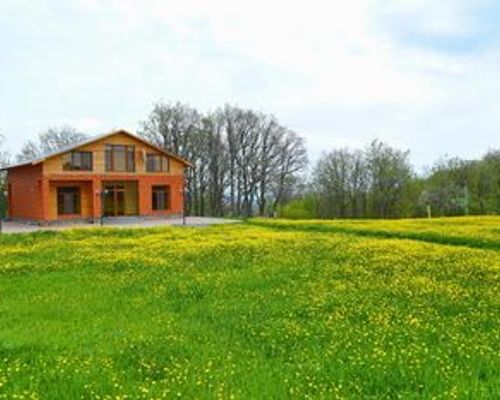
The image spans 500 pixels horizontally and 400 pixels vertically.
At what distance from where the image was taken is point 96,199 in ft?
169

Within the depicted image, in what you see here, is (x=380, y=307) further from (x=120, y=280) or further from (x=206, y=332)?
(x=120, y=280)

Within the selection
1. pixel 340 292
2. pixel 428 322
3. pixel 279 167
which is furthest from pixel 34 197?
pixel 428 322

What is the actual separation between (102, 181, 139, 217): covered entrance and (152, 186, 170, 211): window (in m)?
1.75

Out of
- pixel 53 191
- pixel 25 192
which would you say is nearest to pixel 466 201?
pixel 53 191

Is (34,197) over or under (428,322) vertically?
over

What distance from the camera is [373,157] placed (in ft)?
274

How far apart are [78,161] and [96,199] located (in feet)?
11.5

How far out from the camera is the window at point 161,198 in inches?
2174

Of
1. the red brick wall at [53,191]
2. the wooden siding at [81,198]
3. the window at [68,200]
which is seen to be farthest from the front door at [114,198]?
the window at [68,200]

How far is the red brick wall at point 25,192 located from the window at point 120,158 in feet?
19.5

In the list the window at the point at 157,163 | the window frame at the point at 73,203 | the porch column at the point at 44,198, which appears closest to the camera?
the porch column at the point at 44,198

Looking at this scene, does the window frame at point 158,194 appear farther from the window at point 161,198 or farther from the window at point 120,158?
the window at point 120,158

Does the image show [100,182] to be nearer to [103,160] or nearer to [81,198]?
[103,160]

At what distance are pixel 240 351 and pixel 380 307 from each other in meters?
3.78
